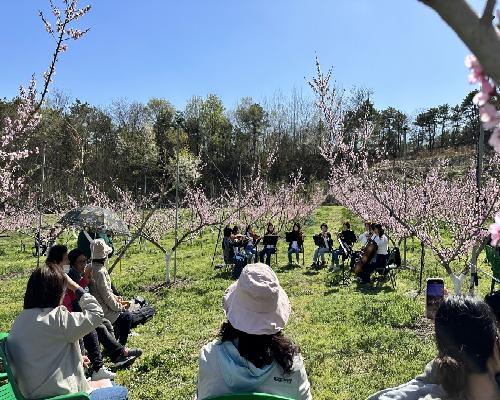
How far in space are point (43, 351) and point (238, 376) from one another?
1643 millimetres

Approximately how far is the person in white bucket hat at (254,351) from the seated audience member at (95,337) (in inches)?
111

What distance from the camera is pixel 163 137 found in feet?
141

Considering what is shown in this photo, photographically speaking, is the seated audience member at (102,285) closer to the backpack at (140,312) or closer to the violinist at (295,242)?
the backpack at (140,312)

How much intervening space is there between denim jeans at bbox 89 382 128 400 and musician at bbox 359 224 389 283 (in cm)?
768

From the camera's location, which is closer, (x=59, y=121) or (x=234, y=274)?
(x=234, y=274)

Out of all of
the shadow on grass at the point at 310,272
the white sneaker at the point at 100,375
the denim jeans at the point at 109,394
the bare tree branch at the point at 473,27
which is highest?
the bare tree branch at the point at 473,27

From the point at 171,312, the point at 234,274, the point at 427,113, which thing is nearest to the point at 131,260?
the point at 234,274

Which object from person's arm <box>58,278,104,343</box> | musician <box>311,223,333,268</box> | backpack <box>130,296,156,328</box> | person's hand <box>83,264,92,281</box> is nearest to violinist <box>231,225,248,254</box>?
musician <box>311,223,333,268</box>

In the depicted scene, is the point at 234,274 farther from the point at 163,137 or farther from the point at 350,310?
the point at 163,137

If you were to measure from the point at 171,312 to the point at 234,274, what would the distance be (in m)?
3.51

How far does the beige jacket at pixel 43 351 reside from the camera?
2893 mm

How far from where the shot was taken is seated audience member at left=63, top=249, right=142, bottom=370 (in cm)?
447

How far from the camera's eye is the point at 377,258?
10.4 meters

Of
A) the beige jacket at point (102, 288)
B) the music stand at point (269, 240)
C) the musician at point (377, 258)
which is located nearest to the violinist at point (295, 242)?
the music stand at point (269, 240)
